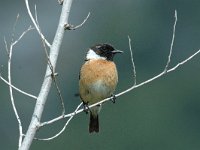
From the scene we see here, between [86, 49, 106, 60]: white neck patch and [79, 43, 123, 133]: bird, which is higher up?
[86, 49, 106, 60]: white neck patch

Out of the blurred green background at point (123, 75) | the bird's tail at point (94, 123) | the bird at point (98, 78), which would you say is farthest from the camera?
the blurred green background at point (123, 75)

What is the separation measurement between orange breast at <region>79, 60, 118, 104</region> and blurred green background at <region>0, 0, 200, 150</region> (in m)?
19.1

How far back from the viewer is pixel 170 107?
40750 millimetres

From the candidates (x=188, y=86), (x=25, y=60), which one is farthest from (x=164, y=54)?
(x=25, y=60)

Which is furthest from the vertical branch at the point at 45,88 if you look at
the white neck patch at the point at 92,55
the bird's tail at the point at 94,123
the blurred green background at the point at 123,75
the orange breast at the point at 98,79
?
the blurred green background at the point at 123,75

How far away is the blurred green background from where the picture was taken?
116ft

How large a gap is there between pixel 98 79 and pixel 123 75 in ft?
101

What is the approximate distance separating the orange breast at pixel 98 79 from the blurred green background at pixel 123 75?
62.7ft

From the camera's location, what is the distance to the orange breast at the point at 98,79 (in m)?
10.4

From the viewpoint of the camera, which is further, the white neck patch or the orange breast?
the white neck patch

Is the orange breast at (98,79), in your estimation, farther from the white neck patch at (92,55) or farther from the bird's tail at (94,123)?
the bird's tail at (94,123)

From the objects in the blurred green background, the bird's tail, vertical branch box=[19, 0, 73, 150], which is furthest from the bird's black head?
the blurred green background

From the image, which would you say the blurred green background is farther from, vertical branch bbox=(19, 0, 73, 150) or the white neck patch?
vertical branch bbox=(19, 0, 73, 150)

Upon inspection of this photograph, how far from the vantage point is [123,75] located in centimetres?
4106
